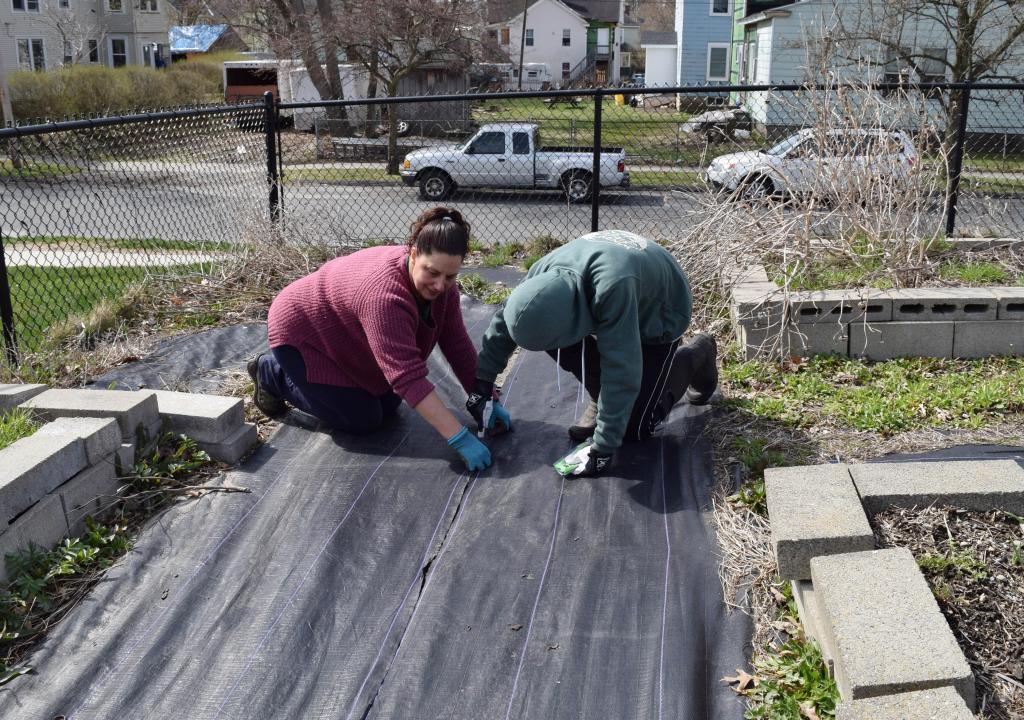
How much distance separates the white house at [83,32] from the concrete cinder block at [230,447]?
3304 cm

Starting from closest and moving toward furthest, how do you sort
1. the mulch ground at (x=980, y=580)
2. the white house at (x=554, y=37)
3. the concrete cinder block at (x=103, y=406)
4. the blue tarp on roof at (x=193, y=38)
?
the mulch ground at (x=980, y=580)
the concrete cinder block at (x=103, y=406)
the blue tarp on roof at (x=193, y=38)
the white house at (x=554, y=37)

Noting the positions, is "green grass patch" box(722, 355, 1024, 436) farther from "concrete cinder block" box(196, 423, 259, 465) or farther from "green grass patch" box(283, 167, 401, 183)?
"green grass patch" box(283, 167, 401, 183)

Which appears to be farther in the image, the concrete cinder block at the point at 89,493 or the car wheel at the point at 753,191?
the car wheel at the point at 753,191

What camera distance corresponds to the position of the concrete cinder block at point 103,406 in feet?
12.0

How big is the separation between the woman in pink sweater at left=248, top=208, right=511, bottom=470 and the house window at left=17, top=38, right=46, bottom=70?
133ft

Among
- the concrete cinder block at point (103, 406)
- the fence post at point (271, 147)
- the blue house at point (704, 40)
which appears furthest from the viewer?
the blue house at point (704, 40)

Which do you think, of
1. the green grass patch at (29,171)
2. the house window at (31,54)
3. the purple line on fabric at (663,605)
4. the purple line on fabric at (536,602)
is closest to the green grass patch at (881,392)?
the purple line on fabric at (663,605)

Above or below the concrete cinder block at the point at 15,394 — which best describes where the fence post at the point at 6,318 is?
above

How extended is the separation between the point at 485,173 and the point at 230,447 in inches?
344

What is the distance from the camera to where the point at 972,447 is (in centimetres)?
380

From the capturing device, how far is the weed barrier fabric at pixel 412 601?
8.28 feet

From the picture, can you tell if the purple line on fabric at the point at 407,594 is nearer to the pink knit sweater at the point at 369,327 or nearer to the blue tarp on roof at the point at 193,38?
the pink knit sweater at the point at 369,327

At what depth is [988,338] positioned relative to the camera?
15.5 feet

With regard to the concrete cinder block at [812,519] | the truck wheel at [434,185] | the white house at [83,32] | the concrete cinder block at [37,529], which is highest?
the white house at [83,32]
